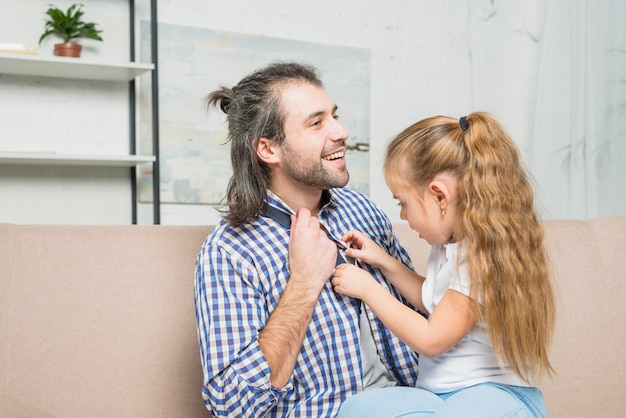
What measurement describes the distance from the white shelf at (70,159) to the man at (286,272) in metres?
1.45

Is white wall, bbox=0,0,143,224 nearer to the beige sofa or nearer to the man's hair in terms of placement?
the man's hair

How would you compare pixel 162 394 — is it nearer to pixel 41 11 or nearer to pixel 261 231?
pixel 261 231

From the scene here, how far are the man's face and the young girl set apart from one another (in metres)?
0.26

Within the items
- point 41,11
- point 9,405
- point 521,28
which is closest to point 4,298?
point 9,405

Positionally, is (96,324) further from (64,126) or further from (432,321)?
(64,126)

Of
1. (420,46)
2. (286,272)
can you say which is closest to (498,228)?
(286,272)

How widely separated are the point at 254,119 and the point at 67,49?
1733 millimetres

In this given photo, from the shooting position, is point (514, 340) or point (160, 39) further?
point (160, 39)

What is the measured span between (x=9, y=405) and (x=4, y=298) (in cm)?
30

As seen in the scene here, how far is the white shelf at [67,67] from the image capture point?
9.74ft

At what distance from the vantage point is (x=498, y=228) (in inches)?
50.3

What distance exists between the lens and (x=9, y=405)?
1309mm

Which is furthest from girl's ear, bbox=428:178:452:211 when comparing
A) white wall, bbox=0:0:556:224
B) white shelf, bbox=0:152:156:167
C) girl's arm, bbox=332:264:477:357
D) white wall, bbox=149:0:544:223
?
white wall, bbox=149:0:544:223

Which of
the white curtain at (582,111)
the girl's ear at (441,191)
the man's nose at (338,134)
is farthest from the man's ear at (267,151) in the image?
the white curtain at (582,111)
